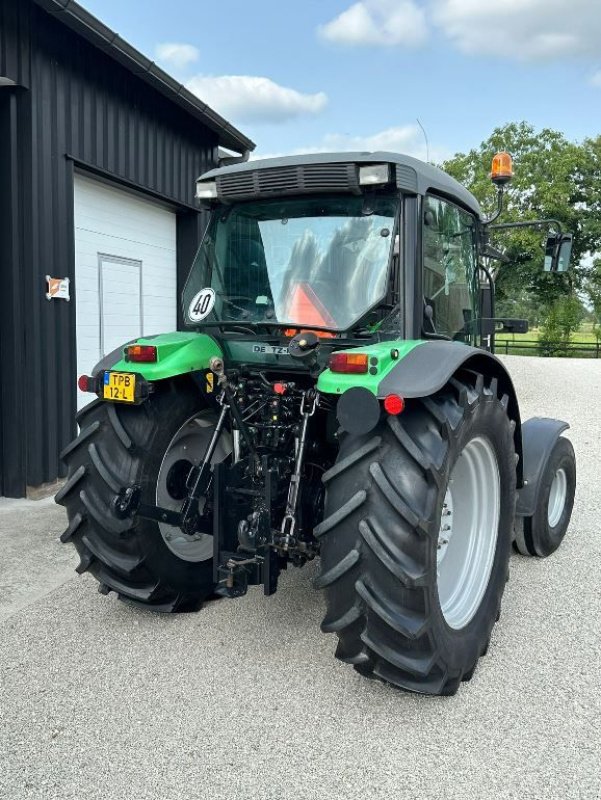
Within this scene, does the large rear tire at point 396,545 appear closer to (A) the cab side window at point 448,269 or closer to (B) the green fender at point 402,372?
(B) the green fender at point 402,372

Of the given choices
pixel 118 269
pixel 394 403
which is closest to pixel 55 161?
pixel 118 269

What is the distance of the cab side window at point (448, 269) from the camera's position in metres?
3.35

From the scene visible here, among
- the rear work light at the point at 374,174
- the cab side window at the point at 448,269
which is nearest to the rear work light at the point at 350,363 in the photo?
the cab side window at the point at 448,269

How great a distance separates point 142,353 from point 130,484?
611 millimetres

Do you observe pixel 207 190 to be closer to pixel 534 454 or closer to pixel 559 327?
pixel 534 454

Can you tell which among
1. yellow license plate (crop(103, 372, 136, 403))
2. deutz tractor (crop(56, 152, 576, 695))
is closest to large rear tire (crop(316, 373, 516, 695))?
deutz tractor (crop(56, 152, 576, 695))

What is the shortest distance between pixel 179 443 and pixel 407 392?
4.86ft

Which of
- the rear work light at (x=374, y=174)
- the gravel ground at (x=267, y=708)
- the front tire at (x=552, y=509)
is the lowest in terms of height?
the gravel ground at (x=267, y=708)

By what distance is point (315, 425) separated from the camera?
11.0 feet

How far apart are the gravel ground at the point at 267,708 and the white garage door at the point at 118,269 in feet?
11.9

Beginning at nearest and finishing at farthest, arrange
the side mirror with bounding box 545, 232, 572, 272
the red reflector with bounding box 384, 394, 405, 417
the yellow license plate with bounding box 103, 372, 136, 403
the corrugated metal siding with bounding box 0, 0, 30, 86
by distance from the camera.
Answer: the red reflector with bounding box 384, 394, 405, 417, the yellow license plate with bounding box 103, 372, 136, 403, the side mirror with bounding box 545, 232, 572, 272, the corrugated metal siding with bounding box 0, 0, 30, 86

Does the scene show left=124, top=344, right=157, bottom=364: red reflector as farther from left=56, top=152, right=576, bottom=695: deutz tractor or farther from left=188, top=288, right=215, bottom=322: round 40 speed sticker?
left=188, top=288, right=215, bottom=322: round 40 speed sticker

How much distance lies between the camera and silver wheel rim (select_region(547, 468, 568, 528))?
4.85 metres

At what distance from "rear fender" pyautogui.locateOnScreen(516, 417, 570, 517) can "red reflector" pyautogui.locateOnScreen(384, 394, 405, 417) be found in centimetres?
188
